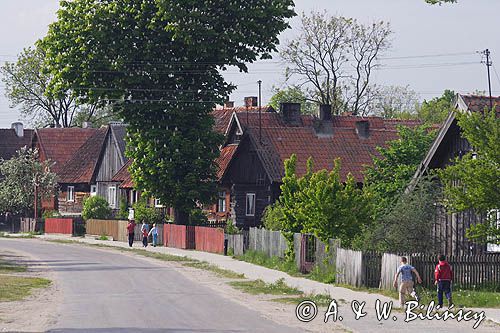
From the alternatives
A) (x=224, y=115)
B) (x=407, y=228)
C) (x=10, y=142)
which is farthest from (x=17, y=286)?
(x=10, y=142)

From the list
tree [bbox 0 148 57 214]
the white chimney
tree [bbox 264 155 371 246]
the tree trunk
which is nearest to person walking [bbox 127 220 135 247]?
the tree trunk

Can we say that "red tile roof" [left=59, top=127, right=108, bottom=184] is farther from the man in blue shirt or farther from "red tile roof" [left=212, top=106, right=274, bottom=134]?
the man in blue shirt

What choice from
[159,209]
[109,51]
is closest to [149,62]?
[109,51]

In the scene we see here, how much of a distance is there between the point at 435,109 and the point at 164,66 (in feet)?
212

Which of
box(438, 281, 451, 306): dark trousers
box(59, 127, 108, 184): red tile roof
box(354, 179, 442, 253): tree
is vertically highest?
box(59, 127, 108, 184): red tile roof

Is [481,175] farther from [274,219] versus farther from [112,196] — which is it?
[112,196]

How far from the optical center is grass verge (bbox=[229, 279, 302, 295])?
3145 centimetres

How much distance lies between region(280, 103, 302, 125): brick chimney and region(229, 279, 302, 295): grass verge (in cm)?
3401

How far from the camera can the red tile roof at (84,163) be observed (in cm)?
9084

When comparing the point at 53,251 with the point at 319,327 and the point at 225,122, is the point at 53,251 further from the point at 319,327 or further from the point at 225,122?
the point at 319,327

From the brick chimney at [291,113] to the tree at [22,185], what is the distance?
25250 mm

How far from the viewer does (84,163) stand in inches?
3652

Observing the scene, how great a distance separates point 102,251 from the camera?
57.3m

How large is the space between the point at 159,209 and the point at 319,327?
1906 inches
